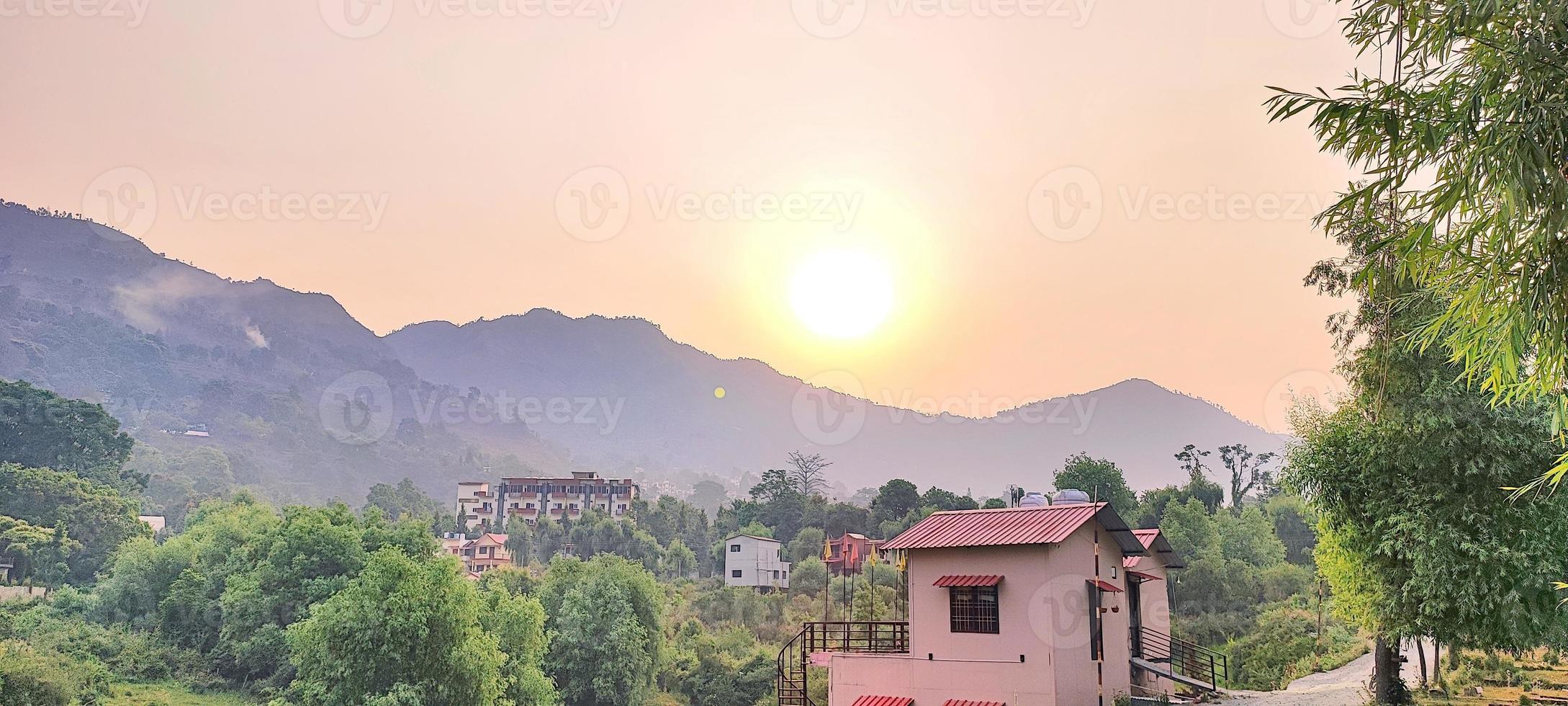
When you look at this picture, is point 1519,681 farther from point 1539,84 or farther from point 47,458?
point 47,458

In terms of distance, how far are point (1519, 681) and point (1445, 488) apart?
645 cm

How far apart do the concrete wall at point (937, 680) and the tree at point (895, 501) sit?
2225 inches

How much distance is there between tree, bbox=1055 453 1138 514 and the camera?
56.3m

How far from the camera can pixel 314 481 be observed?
624 ft

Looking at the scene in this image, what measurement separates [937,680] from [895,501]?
5985 cm

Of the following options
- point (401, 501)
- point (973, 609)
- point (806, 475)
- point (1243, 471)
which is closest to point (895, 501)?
point (1243, 471)

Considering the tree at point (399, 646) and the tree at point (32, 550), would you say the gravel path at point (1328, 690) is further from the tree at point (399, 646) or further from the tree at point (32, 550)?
the tree at point (32, 550)

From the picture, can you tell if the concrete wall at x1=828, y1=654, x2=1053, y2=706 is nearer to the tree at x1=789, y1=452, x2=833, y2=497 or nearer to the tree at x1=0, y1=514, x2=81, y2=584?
the tree at x1=0, y1=514, x2=81, y2=584

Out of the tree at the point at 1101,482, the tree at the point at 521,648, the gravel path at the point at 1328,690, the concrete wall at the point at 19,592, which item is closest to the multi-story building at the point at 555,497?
the concrete wall at the point at 19,592

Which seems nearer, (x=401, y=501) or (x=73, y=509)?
(x=73, y=509)

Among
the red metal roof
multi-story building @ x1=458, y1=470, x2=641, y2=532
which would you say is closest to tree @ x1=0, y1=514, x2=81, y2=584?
multi-story building @ x1=458, y1=470, x2=641, y2=532

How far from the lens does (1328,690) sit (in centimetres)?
2381

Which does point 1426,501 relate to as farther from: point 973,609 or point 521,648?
point 521,648

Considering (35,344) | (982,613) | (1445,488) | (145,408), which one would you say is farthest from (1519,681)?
(35,344)
